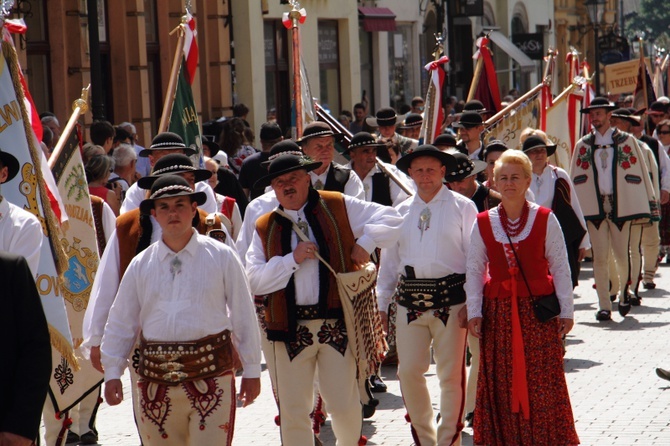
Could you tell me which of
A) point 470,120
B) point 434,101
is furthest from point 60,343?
point 434,101

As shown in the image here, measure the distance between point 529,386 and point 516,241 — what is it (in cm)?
80

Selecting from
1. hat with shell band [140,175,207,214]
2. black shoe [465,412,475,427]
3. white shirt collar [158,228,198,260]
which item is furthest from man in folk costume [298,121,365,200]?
white shirt collar [158,228,198,260]

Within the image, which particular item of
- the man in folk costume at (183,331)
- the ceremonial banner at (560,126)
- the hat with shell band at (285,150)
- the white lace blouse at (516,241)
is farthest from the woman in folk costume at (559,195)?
the man in folk costume at (183,331)

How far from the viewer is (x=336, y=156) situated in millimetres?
12953

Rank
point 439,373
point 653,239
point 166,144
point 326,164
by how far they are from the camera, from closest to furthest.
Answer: point 439,373 < point 166,144 < point 326,164 < point 653,239

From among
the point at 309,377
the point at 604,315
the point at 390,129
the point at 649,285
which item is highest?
the point at 390,129

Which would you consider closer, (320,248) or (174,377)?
(174,377)

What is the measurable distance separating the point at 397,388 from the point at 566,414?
292cm

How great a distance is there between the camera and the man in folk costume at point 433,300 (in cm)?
790

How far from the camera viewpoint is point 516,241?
747 centimetres

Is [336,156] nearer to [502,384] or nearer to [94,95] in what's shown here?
[94,95]

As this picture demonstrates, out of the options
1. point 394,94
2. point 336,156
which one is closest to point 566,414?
point 336,156

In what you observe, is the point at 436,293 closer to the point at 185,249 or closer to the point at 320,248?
the point at 320,248

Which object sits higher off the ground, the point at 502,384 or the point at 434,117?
the point at 434,117
